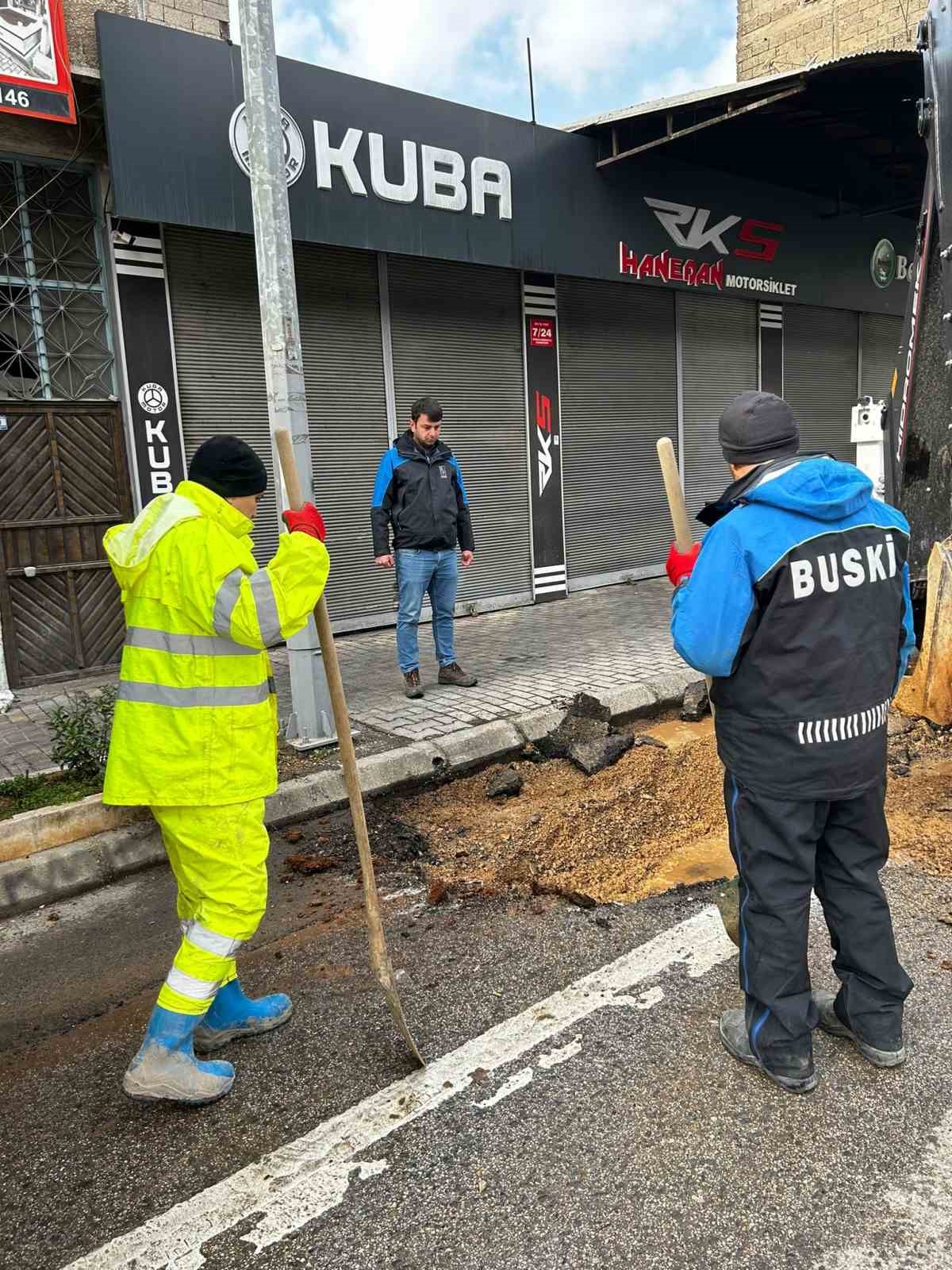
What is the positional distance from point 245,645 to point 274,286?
3.39 m

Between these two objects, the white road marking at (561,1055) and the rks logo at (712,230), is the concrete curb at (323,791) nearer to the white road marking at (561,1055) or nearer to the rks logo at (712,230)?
the white road marking at (561,1055)

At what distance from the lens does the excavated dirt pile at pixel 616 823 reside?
411 cm

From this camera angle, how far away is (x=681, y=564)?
2.92 m

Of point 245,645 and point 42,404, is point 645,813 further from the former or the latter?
point 42,404

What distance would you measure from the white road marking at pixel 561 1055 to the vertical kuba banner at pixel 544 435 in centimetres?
809

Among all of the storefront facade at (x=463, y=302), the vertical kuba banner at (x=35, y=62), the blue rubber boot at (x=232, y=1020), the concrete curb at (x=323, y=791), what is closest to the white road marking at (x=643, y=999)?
the blue rubber boot at (x=232, y=1020)

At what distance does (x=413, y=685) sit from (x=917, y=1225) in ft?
16.7

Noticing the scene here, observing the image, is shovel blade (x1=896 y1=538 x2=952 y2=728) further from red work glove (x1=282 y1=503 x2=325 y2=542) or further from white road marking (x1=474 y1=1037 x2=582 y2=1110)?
red work glove (x1=282 y1=503 x2=325 y2=542)

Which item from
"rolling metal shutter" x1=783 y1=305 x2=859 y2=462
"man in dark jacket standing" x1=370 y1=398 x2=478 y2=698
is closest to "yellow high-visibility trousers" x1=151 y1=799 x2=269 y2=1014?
"man in dark jacket standing" x1=370 y1=398 x2=478 y2=698

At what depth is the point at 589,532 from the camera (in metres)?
11.3

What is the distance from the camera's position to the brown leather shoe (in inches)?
268

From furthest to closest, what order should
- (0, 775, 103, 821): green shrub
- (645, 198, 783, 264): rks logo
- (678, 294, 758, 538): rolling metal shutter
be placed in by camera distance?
(678, 294, 758, 538): rolling metal shutter, (645, 198, 783, 264): rks logo, (0, 775, 103, 821): green shrub

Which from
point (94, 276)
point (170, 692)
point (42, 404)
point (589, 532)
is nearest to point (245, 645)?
point (170, 692)

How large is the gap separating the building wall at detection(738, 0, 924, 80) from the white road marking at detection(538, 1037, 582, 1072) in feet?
52.0
